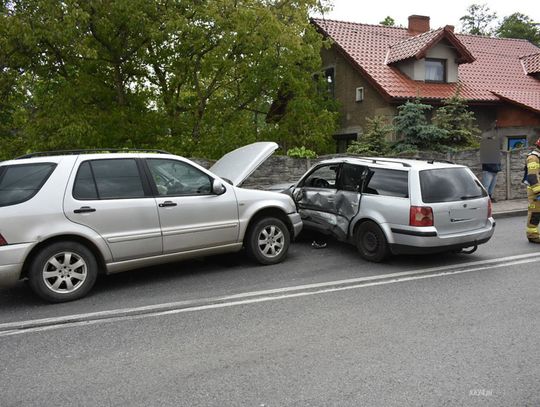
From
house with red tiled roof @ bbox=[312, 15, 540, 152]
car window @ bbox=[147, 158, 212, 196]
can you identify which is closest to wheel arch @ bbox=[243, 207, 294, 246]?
car window @ bbox=[147, 158, 212, 196]

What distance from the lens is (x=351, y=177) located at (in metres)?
7.37

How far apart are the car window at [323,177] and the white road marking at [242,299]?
2205mm

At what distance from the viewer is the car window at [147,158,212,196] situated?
5938 mm

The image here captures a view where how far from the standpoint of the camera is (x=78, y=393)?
3.24 m

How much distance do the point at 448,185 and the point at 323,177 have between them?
2.22 m

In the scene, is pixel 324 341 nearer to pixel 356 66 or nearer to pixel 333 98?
pixel 356 66

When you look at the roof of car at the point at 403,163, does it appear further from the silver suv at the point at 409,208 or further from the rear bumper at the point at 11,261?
the rear bumper at the point at 11,261

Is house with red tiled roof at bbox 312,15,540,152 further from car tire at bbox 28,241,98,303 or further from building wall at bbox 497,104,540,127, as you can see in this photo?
car tire at bbox 28,241,98,303

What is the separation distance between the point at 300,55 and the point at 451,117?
5544 mm

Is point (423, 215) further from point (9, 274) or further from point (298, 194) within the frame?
point (9, 274)

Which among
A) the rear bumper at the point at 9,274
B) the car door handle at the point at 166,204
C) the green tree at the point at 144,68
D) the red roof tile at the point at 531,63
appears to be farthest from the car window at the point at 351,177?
the red roof tile at the point at 531,63

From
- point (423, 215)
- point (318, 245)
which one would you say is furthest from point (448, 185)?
point (318, 245)

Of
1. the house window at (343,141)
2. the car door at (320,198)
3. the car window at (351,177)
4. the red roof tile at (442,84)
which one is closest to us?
the car window at (351,177)

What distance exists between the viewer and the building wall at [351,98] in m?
18.9
